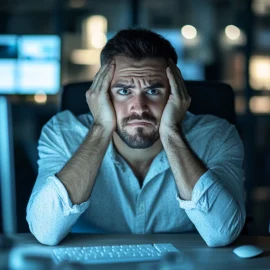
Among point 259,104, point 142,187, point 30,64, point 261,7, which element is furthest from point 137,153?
point 261,7

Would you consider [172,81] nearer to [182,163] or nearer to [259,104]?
[182,163]

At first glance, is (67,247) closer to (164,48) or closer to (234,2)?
(164,48)

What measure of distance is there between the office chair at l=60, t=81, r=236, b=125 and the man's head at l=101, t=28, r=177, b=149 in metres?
0.22

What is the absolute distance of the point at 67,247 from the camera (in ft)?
5.82

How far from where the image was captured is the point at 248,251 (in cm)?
167

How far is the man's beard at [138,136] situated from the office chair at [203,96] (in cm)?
38

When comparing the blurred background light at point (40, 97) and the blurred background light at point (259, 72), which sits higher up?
the blurred background light at point (259, 72)

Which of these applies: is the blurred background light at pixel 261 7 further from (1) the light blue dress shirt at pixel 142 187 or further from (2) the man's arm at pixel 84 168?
(2) the man's arm at pixel 84 168

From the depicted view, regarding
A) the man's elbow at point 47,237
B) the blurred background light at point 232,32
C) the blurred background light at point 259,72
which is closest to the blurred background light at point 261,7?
the blurred background light at point 232,32

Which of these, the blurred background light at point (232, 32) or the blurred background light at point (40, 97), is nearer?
the blurred background light at point (40, 97)

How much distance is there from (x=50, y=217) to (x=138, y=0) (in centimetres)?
377

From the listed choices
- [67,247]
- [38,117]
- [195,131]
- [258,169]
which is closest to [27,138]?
[38,117]

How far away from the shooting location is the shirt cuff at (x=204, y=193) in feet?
6.12

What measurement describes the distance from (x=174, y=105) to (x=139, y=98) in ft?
0.39
